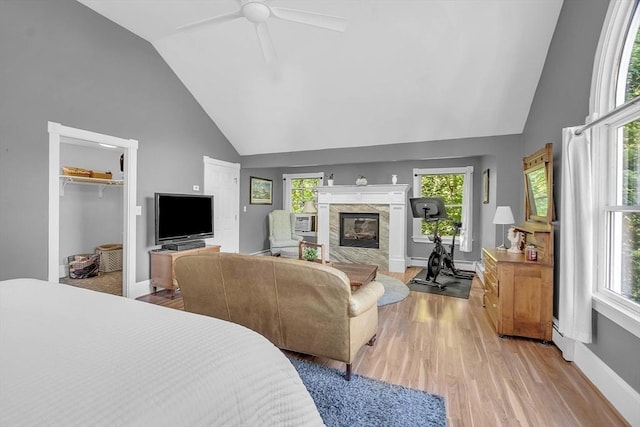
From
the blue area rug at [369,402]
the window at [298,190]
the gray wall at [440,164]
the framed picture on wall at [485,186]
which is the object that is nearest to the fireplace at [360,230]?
the gray wall at [440,164]

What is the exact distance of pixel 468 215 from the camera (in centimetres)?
563

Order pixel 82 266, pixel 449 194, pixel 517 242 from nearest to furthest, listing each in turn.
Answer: pixel 517 242, pixel 82 266, pixel 449 194

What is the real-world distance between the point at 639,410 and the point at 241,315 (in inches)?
98.2

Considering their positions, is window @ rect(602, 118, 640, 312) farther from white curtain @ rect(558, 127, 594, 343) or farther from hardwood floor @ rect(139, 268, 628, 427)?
hardwood floor @ rect(139, 268, 628, 427)

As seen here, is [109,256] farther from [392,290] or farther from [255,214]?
[392,290]

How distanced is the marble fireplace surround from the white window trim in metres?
3.45

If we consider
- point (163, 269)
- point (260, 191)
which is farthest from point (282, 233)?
point (163, 269)

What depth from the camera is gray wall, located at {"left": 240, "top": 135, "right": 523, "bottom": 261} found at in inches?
169

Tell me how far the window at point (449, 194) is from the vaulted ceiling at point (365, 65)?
135 cm

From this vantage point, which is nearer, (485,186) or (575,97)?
(575,97)

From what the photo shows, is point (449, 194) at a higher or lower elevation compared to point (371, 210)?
higher

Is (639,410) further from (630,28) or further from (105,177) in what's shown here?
(105,177)

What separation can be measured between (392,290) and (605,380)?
2.54 metres

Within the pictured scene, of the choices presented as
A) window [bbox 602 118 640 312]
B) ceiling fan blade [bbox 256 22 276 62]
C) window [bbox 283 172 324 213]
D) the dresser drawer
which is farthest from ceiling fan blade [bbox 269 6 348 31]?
window [bbox 283 172 324 213]
